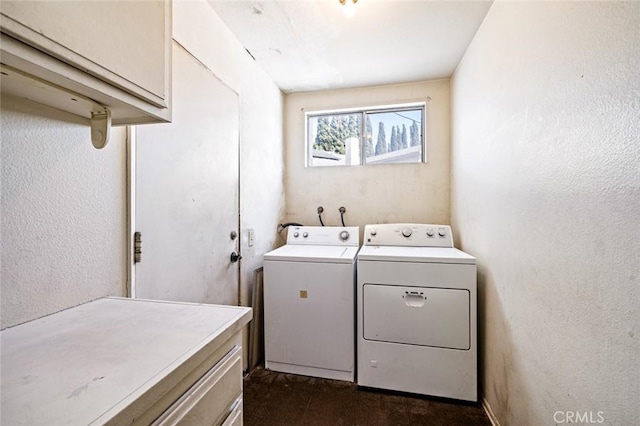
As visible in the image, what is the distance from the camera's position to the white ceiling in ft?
5.42

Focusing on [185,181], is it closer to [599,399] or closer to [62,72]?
[62,72]

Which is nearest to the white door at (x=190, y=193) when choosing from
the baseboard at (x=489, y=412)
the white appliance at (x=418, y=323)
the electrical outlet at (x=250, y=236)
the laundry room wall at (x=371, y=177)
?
the electrical outlet at (x=250, y=236)

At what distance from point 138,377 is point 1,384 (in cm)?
24

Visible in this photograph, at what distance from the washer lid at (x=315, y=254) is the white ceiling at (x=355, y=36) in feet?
5.12

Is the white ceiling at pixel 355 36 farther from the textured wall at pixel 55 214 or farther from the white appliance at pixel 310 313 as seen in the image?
the white appliance at pixel 310 313

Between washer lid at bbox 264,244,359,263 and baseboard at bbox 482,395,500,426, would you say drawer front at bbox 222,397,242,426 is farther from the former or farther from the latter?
baseboard at bbox 482,395,500,426

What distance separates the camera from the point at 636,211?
2.26 feet

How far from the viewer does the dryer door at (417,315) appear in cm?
173

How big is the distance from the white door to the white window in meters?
1.23

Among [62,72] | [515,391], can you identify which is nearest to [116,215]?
[62,72]

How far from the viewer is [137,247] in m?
1.14

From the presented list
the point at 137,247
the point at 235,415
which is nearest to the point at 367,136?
the point at 137,247

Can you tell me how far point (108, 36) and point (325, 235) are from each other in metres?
2.10

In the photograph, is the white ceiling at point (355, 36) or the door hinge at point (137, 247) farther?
the white ceiling at point (355, 36)
